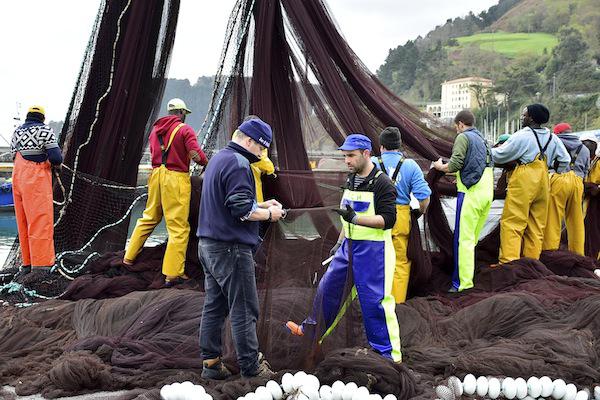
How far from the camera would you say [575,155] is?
315 inches

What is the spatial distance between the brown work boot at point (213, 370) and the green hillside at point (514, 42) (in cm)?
12306

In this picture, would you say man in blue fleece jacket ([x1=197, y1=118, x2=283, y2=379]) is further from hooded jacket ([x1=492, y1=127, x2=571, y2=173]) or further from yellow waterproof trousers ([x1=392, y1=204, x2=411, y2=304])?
hooded jacket ([x1=492, y1=127, x2=571, y2=173])

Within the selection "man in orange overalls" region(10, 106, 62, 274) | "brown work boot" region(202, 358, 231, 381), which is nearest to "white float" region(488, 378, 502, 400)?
"brown work boot" region(202, 358, 231, 381)

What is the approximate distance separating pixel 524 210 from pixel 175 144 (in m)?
3.86

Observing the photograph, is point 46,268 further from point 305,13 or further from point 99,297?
point 305,13

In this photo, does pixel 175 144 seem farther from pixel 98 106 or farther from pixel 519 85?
pixel 519 85

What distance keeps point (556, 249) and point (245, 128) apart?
4.93 meters

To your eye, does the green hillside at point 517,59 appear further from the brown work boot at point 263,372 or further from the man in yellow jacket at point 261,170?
the brown work boot at point 263,372

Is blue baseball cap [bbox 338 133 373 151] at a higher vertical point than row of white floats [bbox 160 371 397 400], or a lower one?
higher

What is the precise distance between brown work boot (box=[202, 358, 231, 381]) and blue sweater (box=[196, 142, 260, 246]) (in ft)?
2.76

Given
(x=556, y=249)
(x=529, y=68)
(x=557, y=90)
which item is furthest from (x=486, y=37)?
(x=556, y=249)

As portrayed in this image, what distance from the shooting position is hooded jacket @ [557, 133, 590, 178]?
7.98 m

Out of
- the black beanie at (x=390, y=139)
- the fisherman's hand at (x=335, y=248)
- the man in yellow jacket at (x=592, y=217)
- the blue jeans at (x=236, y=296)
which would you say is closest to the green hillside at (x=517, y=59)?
the man in yellow jacket at (x=592, y=217)

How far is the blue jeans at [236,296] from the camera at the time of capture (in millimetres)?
4215
